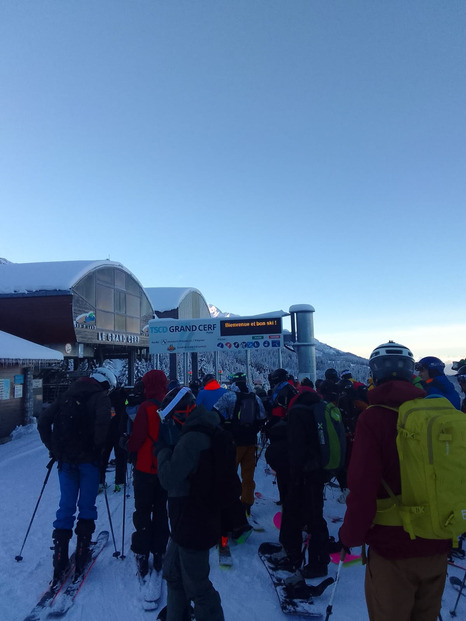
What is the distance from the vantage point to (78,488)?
415 centimetres

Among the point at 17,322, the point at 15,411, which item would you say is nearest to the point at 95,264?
the point at 17,322

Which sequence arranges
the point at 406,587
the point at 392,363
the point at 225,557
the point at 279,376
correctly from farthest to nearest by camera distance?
1. the point at 279,376
2. the point at 225,557
3. the point at 392,363
4. the point at 406,587

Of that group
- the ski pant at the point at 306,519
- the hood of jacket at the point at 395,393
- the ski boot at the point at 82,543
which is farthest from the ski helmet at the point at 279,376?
the hood of jacket at the point at 395,393

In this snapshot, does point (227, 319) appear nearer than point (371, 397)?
No

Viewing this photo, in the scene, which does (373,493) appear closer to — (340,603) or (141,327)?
(340,603)

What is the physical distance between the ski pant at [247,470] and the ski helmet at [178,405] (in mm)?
2550

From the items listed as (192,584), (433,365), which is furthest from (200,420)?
(433,365)

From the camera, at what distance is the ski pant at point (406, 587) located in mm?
2016

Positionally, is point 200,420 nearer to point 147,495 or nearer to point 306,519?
point 147,495

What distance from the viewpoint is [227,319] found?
1684 cm

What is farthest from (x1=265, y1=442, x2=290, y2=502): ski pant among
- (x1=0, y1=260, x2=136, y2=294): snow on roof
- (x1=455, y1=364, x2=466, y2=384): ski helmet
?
(x1=0, y1=260, x2=136, y2=294): snow on roof

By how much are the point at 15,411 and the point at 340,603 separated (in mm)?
13654

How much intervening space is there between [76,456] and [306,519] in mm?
2526

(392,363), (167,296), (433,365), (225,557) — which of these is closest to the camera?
(392,363)
